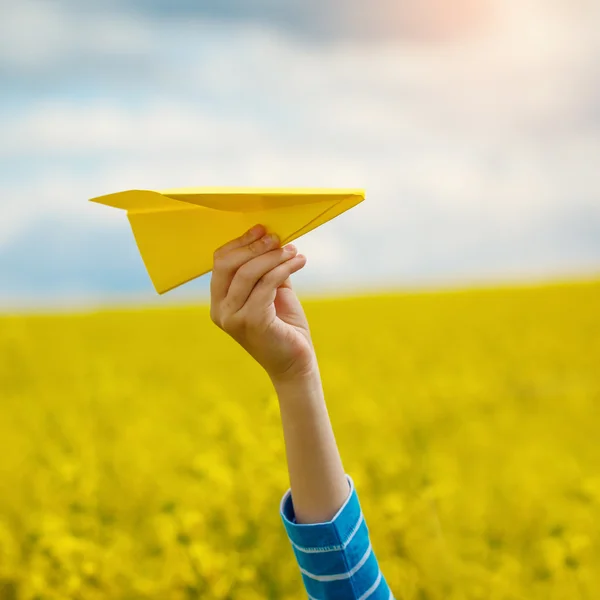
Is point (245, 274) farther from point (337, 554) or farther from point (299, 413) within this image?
point (337, 554)

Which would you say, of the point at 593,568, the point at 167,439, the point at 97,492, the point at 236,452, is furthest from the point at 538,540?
the point at 167,439

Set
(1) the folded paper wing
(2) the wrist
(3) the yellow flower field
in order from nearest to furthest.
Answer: (1) the folded paper wing < (2) the wrist < (3) the yellow flower field

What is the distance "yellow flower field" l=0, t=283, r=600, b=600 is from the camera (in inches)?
71.0

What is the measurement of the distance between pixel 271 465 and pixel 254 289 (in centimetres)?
120

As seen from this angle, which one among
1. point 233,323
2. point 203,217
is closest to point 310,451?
point 233,323

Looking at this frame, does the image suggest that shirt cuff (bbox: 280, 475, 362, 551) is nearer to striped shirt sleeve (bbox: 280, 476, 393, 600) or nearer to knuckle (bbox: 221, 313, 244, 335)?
striped shirt sleeve (bbox: 280, 476, 393, 600)

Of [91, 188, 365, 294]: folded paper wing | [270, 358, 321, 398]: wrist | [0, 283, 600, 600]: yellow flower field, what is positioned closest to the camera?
[91, 188, 365, 294]: folded paper wing

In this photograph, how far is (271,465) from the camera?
2023 millimetres

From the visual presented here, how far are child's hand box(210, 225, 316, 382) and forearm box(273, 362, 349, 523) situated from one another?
0.05 meters

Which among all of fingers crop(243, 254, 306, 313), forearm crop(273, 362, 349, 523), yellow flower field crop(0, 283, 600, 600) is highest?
fingers crop(243, 254, 306, 313)

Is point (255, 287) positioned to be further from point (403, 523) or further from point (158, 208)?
point (403, 523)

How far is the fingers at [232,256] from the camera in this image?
904 millimetres

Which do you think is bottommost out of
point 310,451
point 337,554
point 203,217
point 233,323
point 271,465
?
point 271,465

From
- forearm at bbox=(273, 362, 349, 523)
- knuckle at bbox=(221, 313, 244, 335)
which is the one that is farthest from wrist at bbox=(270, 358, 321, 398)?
knuckle at bbox=(221, 313, 244, 335)
